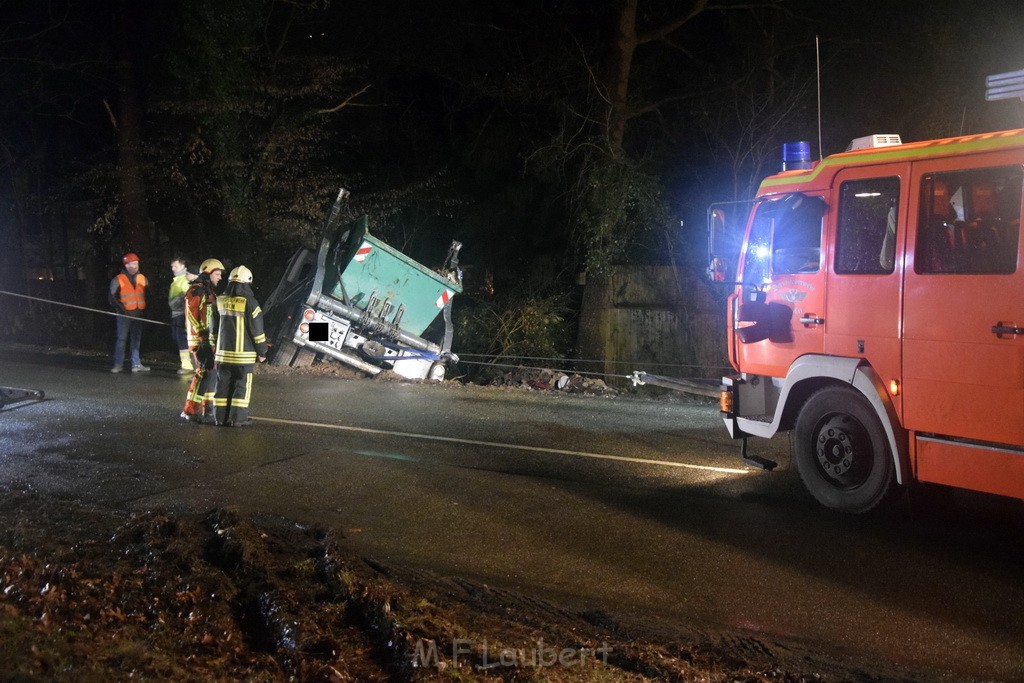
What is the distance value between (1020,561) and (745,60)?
12393 mm

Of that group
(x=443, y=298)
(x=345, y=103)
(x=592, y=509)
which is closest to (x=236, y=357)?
(x=592, y=509)

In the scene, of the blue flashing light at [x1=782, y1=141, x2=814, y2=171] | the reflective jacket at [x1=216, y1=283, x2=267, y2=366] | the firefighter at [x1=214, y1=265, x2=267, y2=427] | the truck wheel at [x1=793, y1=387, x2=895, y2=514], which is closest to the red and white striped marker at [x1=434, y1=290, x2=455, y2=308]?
the firefighter at [x1=214, y1=265, x2=267, y2=427]

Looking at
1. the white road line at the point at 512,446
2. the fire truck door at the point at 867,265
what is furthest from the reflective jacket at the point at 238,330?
the fire truck door at the point at 867,265

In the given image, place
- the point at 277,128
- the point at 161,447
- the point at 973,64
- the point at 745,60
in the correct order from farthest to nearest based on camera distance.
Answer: the point at 277,128 → the point at 745,60 → the point at 973,64 → the point at 161,447

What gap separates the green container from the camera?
13.8 meters

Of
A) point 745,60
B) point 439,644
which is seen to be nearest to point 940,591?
point 439,644

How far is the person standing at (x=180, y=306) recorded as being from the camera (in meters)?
13.6

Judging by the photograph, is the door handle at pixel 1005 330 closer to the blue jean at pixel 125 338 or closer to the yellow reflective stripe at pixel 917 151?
the yellow reflective stripe at pixel 917 151

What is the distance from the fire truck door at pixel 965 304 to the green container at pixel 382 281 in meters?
8.94

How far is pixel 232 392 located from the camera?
9.79 m

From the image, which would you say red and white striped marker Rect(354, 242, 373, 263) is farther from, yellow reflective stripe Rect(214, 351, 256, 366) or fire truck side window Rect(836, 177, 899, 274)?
fire truck side window Rect(836, 177, 899, 274)

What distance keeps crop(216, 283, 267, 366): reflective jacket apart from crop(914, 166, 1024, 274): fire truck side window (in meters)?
6.21

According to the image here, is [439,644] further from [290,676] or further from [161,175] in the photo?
[161,175]

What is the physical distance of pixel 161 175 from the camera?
19.1 meters
